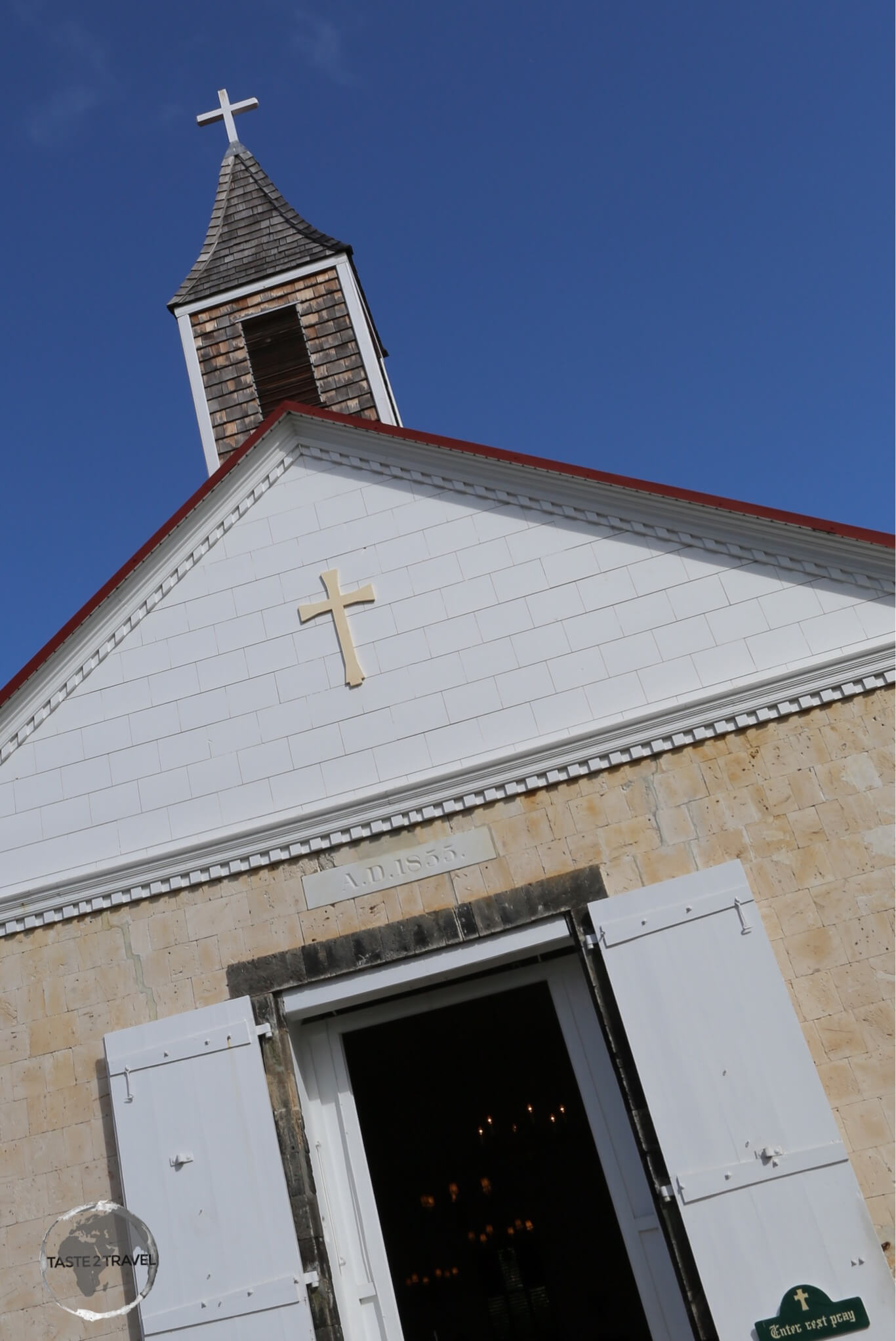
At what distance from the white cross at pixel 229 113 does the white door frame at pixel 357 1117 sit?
14.1 m

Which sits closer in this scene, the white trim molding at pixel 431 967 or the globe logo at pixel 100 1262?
the globe logo at pixel 100 1262

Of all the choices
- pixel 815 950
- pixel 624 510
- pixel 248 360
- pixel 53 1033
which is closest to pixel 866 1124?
pixel 815 950

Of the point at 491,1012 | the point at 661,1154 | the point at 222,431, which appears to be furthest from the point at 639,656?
the point at 222,431

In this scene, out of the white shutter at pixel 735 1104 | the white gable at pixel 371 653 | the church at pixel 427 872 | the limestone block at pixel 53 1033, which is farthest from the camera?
the white gable at pixel 371 653

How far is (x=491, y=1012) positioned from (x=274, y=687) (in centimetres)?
615

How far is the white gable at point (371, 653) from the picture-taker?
7727mm

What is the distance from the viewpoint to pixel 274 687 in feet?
27.0

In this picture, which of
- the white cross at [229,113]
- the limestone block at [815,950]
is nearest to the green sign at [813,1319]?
the limestone block at [815,950]

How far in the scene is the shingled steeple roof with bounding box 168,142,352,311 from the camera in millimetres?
13867

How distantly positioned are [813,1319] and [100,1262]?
4.37 metres

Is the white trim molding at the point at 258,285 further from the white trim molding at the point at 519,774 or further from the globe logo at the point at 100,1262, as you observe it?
the globe logo at the point at 100,1262

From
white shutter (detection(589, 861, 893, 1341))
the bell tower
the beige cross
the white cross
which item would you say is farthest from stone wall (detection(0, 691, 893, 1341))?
the white cross

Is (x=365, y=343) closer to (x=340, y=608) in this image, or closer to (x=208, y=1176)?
(x=340, y=608)

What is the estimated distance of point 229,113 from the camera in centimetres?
1658
